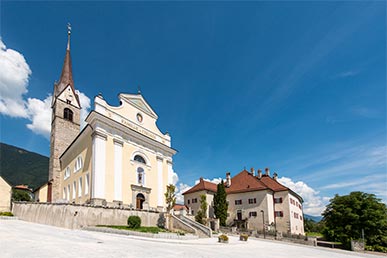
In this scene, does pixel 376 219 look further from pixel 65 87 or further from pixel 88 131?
pixel 65 87

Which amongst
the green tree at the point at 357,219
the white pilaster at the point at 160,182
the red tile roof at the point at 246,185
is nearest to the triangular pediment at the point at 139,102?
the white pilaster at the point at 160,182

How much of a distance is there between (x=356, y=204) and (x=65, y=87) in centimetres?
5100

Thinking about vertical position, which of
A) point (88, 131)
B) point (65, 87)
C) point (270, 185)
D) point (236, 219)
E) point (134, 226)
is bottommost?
point (236, 219)

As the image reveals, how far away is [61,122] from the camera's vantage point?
4338cm

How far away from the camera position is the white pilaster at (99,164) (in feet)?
81.4

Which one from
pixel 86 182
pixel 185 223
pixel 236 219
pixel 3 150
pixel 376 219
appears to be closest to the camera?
pixel 185 223

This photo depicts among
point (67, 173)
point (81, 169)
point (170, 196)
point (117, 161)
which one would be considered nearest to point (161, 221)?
point (170, 196)

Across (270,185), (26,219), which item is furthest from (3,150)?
(270,185)

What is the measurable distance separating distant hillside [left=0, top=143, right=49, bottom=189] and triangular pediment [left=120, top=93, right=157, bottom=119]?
89705 millimetres

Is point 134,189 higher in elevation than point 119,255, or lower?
higher

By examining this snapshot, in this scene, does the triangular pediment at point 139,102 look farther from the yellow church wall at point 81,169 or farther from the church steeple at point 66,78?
the church steeple at point 66,78

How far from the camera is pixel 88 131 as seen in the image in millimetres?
28703

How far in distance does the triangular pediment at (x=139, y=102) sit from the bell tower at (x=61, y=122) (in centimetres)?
1860

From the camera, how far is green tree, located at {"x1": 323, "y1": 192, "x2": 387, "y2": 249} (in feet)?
98.0
